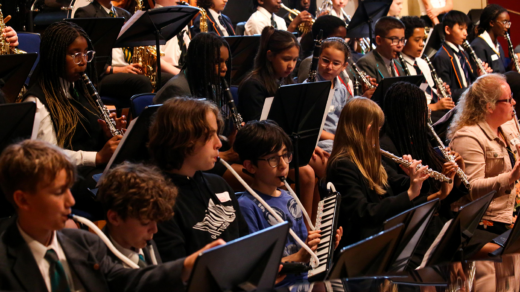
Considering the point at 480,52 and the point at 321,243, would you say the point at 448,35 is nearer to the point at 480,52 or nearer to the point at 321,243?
the point at 480,52

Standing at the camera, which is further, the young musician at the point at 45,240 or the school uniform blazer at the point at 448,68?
the school uniform blazer at the point at 448,68

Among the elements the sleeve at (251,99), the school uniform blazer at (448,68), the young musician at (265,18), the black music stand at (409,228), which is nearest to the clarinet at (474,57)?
the school uniform blazer at (448,68)

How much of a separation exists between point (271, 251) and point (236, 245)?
0.54 feet

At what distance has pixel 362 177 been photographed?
261cm

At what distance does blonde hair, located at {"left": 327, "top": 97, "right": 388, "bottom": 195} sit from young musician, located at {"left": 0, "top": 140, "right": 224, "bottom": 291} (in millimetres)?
1319

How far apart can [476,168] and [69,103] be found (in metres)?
2.14

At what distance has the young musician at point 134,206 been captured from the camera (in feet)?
5.27

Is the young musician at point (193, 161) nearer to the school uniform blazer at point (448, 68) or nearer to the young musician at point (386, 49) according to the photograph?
the young musician at point (386, 49)

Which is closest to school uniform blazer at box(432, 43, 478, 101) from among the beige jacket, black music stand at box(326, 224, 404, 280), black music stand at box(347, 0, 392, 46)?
black music stand at box(347, 0, 392, 46)

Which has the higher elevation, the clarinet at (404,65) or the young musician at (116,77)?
the young musician at (116,77)

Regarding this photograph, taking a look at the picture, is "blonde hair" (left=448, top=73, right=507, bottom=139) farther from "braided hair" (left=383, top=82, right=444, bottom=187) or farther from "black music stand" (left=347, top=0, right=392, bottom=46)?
"black music stand" (left=347, top=0, right=392, bottom=46)

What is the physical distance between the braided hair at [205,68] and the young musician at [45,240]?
1.63m

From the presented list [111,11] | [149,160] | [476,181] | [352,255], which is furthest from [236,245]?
[111,11]

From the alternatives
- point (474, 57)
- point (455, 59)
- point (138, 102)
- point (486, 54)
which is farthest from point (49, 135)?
point (486, 54)
